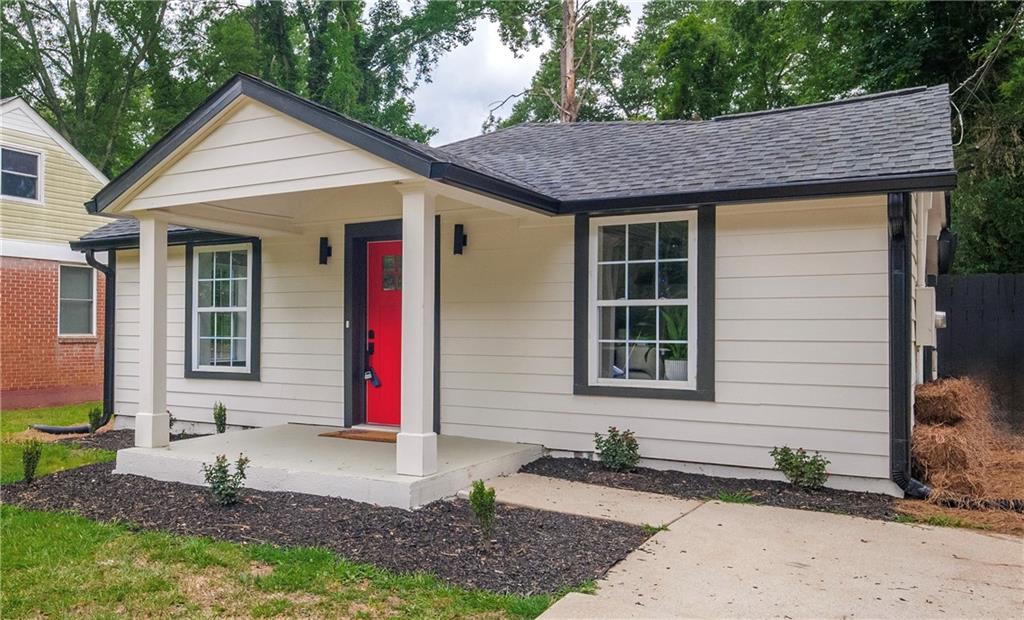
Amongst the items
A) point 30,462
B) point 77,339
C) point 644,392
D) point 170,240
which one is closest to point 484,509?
point 644,392

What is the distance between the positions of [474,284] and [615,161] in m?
1.87

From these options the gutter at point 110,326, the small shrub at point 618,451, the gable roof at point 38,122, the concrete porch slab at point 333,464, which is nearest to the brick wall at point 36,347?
the gable roof at point 38,122

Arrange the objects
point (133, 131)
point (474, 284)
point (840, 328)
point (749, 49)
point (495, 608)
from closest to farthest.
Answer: point (495, 608), point (840, 328), point (474, 284), point (749, 49), point (133, 131)

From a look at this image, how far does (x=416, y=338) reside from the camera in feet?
16.1

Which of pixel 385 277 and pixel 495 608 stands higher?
pixel 385 277

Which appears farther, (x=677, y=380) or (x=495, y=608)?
(x=677, y=380)

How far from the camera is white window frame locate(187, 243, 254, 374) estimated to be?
26.5 ft

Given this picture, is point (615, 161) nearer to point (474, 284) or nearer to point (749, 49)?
point (474, 284)

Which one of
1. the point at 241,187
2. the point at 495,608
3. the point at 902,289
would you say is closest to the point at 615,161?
the point at 902,289

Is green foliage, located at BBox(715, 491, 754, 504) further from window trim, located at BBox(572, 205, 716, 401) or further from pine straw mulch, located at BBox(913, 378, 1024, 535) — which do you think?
pine straw mulch, located at BBox(913, 378, 1024, 535)

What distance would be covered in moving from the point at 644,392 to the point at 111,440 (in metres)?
6.16

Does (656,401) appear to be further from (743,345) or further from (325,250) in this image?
(325,250)

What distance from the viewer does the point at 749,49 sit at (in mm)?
17875

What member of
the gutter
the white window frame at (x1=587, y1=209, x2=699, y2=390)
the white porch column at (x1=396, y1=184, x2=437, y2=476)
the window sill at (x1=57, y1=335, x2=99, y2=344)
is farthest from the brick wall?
the white window frame at (x1=587, y1=209, x2=699, y2=390)
